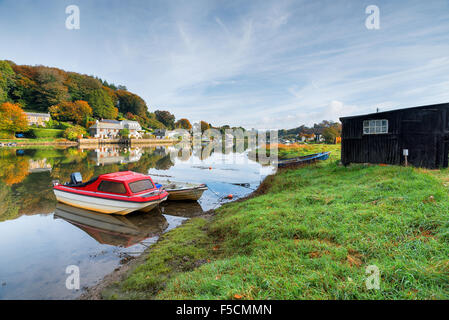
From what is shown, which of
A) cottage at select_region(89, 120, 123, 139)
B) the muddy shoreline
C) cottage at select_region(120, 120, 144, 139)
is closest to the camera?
the muddy shoreline

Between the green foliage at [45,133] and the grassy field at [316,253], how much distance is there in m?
86.9

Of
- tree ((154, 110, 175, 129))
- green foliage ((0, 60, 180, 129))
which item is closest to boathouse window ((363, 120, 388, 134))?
green foliage ((0, 60, 180, 129))

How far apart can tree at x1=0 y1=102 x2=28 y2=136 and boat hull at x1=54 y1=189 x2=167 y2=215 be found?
73959 millimetres

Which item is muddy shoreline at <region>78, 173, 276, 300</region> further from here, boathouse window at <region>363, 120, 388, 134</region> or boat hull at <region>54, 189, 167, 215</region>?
boathouse window at <region>363, 120, 388, 134</region>

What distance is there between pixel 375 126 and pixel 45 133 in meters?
92.7

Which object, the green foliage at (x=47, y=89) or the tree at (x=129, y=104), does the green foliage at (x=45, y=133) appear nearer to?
the green foliage at (x=47, y=89)

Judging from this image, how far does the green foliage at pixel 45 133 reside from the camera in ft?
227

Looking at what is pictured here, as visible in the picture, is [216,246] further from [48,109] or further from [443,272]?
[48,109]

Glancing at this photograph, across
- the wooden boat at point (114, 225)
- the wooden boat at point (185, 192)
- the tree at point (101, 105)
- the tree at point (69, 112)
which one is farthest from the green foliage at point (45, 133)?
the wooden boat at point (185, 192)

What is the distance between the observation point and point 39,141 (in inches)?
2489

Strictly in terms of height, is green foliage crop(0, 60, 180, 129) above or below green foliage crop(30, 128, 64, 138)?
above

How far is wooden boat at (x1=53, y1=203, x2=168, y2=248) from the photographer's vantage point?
913 cm
